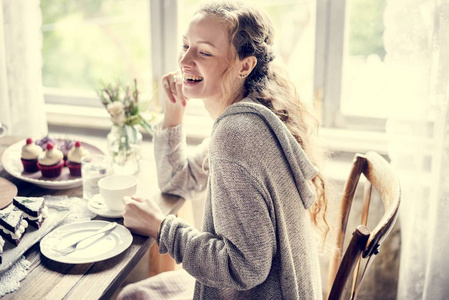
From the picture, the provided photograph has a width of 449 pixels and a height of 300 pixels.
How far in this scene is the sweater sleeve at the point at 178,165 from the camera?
1.52 m

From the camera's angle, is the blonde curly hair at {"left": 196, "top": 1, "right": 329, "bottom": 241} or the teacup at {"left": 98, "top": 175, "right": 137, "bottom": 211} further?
the teacup at {"left": 98, "top": 175, "right": 137, "bottom": 211}

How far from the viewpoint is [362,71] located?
6.67 feet

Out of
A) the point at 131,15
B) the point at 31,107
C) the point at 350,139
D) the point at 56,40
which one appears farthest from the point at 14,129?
the point at 350,139

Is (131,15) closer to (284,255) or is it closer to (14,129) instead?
(14,129)

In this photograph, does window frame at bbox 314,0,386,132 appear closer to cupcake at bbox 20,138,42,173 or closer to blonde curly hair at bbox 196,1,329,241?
blonde curly hair at bbox 196,1,329,241

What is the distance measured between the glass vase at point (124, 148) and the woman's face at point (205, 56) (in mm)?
437

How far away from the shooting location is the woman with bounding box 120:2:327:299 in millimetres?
1062

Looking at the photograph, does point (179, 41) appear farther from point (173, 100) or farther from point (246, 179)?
point (246, 179)

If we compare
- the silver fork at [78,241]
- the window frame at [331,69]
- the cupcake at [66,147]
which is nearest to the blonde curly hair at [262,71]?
the silver fork at [78,241]

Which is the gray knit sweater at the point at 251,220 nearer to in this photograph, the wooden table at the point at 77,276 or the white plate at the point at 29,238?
the wooden table at the point at 77,276

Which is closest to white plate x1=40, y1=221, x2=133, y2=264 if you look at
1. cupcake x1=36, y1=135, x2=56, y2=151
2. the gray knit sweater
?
the gray knit sweater

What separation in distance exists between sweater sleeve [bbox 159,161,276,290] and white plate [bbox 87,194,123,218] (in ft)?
1.09

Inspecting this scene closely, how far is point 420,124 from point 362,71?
438 mm

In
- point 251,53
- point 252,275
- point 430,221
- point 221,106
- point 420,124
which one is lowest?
point 430,221
